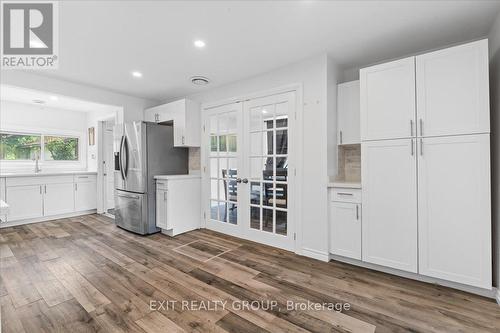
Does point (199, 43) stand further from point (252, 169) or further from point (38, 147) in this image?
point (38, 147)

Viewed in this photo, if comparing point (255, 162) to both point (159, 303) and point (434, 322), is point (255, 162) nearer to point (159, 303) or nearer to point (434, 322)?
point (159, 303)

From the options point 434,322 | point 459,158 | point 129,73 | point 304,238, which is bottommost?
point 434,322

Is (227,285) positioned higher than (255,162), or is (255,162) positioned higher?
(255,162)

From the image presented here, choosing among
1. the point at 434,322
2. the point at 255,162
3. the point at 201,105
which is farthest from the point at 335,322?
the point at 201,105

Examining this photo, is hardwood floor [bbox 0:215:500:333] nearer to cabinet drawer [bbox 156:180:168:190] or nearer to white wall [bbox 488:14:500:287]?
white wall [bbox 488:14:500:287]

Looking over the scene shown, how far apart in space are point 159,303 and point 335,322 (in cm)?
139

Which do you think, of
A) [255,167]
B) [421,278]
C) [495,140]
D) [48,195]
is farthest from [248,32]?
[48,195]

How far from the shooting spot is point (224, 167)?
3.71m

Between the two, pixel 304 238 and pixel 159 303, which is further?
pixel 304 238

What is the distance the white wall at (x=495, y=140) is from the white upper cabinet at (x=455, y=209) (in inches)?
5.5

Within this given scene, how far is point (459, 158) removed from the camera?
77.5 inches

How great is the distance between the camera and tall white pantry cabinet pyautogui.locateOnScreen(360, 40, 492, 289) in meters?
1.90

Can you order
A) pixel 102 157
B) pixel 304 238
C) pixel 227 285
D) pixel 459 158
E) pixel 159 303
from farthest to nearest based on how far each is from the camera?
1. pixel 102 157
2. pixel 304 238
3. pixel 227 285
4. pixel 459 158
5. pixel 159 303

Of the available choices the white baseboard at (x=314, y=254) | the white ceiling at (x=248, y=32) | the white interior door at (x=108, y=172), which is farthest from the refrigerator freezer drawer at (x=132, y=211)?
the white baseboard at (x=314, y=254)
